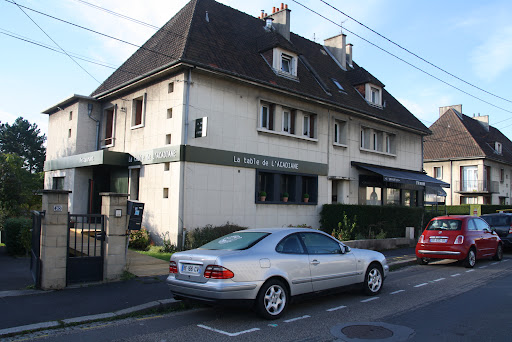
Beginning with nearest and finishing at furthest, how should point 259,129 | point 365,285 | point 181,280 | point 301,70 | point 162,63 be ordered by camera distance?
1. point 181,280
2. point 365,285
3. point 162,63
4. point 259,129
5. point 301,70

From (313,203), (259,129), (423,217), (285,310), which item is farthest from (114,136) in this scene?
(423,217)

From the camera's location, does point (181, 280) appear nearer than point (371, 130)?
Yes

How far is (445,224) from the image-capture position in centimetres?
1280

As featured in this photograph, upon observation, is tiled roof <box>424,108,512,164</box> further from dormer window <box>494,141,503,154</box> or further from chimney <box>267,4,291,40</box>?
chimney <box>267,4,291,40</box>

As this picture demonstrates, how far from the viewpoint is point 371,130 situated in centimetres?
2234

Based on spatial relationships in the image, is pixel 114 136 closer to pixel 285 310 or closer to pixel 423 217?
pixel 285 310

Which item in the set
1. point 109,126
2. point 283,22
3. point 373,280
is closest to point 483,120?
point 283,22

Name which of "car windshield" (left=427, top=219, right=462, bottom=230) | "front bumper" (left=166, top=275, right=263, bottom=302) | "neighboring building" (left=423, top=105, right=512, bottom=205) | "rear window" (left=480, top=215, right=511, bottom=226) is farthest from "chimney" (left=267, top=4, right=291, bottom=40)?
"neighboring building" (left=423, top=105, right=512, bottom=205)

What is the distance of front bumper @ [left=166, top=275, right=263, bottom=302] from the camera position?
239 inches

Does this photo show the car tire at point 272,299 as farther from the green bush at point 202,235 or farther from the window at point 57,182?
the window at point 57,182

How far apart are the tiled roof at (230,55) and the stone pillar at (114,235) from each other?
19.9 feet

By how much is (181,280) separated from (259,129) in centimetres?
1020

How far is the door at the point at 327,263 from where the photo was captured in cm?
722

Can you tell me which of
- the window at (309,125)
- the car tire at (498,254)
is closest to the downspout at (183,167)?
the window at (309,125)
